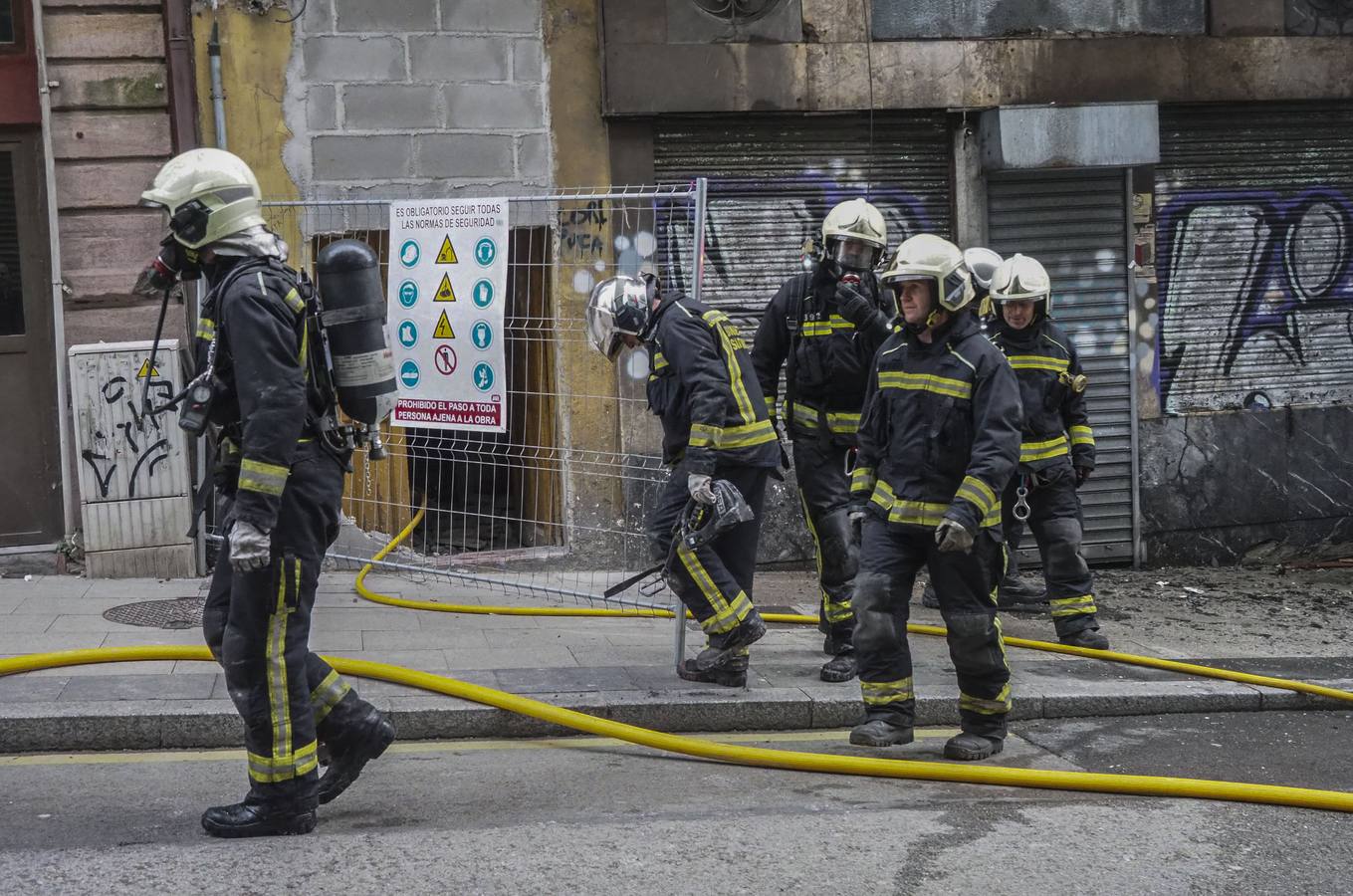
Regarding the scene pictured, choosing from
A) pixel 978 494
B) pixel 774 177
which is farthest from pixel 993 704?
pixel 774 177

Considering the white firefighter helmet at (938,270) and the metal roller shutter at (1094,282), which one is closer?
the white firefighter helmet at (938,270)

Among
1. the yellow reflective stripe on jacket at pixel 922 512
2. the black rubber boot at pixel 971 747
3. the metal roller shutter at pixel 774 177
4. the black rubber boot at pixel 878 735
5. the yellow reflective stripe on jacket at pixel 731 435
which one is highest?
the metal roller shutter at pixel 774 177

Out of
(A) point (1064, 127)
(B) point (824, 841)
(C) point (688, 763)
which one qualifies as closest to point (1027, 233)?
(A) point (1064, 127)

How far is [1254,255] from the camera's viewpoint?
10680 mm

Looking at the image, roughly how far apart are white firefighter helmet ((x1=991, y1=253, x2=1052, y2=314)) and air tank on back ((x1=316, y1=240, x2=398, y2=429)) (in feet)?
13.5

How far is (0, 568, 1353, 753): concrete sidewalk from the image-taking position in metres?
5.84

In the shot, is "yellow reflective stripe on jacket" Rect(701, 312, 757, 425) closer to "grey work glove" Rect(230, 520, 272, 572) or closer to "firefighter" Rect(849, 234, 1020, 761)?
"firefighter" Rect(849, 234, 1020, 761)

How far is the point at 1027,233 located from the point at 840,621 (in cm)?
430

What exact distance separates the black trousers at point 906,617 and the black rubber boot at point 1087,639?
2.03 m

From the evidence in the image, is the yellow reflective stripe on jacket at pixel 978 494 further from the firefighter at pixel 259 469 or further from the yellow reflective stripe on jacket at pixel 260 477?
the yellow reflective stripe on jacket at pixel 260 477

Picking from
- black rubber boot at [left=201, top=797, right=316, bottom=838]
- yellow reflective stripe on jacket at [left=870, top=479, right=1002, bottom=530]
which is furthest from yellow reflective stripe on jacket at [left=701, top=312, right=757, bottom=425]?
black rubber boot at [left=201, top=797, right=316, bottom=838]

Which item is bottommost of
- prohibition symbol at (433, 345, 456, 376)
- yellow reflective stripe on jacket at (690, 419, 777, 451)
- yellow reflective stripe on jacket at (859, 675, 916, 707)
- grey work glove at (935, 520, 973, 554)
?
yellow reflective stripe on jacket at (859, 675, 916, 707)

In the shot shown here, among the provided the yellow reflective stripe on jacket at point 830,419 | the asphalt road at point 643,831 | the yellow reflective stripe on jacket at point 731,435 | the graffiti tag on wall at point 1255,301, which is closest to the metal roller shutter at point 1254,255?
the graffiti tag on wall at point 1255,301

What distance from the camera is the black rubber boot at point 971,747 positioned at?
579cm
